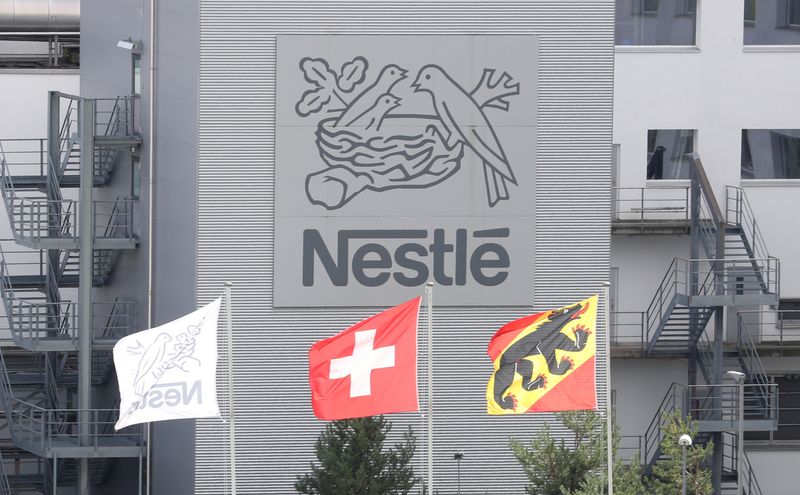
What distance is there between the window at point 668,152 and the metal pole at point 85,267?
14.4 meters

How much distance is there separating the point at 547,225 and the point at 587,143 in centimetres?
198

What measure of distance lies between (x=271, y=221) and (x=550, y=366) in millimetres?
10381

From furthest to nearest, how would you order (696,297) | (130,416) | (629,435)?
(629,435) → (696,297) → (130,416)

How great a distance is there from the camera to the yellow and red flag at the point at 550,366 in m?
28.1

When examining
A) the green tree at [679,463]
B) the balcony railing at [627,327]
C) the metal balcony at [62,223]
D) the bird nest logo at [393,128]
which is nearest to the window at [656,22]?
the balcony railing at [627,327]

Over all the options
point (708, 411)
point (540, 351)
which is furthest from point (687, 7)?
point (540, 351)

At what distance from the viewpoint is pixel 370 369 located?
2853 cm

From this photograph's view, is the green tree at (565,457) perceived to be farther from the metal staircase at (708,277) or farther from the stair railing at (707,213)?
the stair railing at (707,213)

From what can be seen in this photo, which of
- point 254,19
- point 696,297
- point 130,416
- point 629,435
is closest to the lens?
point 130,416

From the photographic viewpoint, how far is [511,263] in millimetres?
37250

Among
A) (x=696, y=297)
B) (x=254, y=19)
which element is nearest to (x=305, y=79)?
(x=254, y=19)

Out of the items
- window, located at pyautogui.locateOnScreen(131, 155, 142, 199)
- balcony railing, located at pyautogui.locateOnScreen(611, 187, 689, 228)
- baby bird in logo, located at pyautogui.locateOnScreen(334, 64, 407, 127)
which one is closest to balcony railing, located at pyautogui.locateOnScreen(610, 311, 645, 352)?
balcony railing, located at pyautogui.locateOnScreen(611, 187, 689, 228)

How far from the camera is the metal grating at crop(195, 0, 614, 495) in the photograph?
36719 mm

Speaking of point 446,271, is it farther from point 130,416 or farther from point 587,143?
point 130,416
